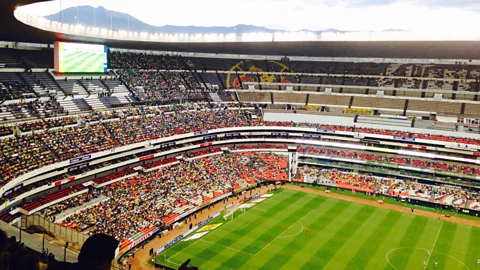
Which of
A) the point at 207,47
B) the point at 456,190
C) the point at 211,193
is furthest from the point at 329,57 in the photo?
the point at 211,193

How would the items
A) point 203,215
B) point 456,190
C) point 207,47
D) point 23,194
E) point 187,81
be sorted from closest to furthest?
point 23,194, point 203,215, point 456,190, point 207,47, point 187,81

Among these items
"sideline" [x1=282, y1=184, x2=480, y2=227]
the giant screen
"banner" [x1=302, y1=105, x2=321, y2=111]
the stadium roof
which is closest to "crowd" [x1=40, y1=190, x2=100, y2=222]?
the stadium roof

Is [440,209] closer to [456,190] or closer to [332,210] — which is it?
[456,190]

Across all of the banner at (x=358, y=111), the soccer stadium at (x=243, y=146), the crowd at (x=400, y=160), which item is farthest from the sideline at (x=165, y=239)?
the banner at (x=358, y=111)

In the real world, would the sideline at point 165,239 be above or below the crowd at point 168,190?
below

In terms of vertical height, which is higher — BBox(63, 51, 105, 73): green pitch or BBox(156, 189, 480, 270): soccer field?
BBox(63, 51, 105, 73): green pitch

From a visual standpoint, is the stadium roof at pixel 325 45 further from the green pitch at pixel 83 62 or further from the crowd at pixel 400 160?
the crowd at pixel 400 160

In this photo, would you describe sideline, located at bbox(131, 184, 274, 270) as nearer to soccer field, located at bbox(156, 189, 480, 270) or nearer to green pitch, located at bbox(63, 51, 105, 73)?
soccer field, located at bbox(156, 189, 480, 270)
